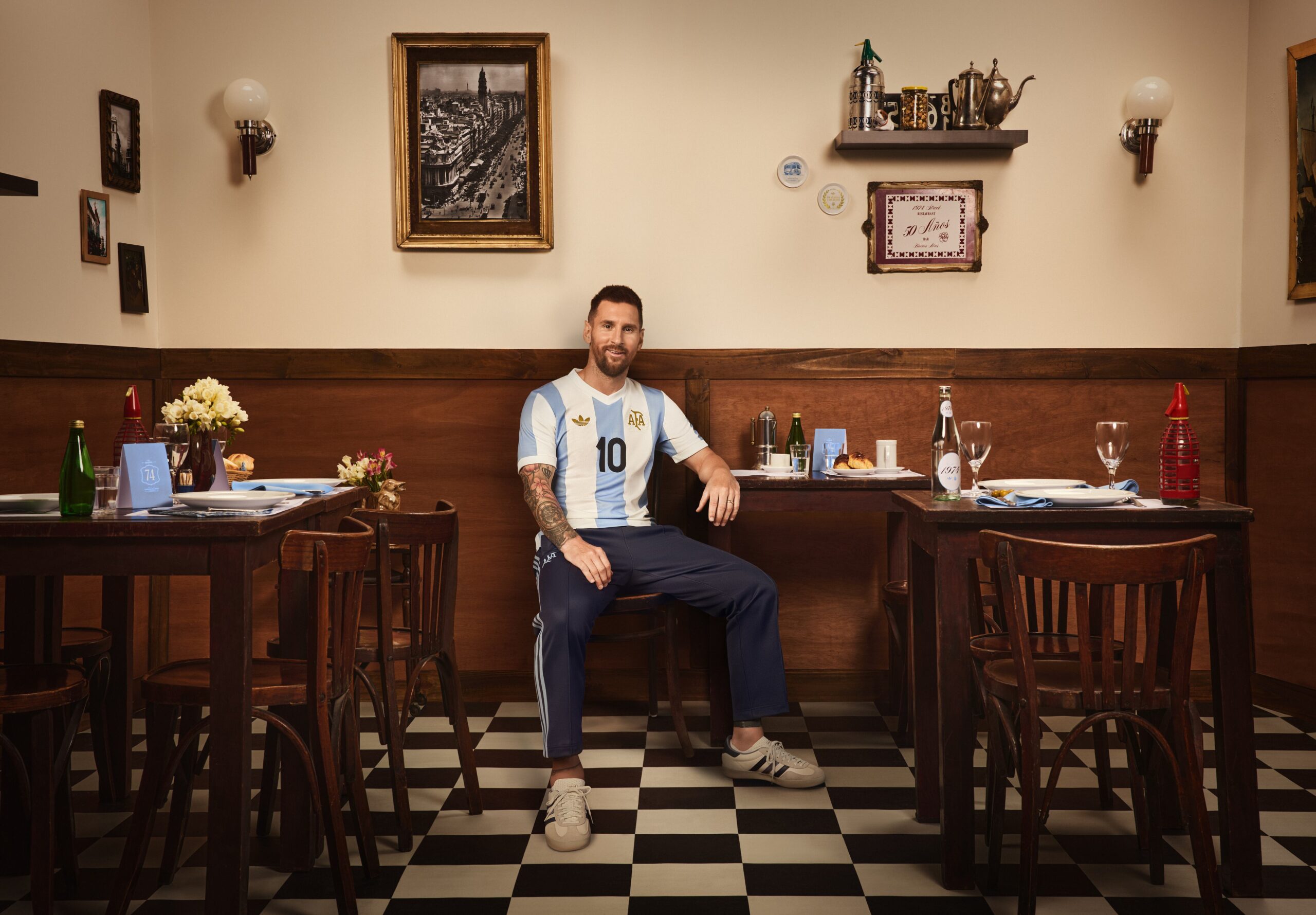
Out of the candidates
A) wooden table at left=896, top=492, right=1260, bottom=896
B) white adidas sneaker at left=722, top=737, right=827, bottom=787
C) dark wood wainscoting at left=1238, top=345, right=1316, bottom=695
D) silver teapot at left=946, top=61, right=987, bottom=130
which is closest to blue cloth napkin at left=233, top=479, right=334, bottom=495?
white adidas sneaker at left=722, top=737, right=827, bottom=787

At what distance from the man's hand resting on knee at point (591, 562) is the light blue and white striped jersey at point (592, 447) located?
360mm

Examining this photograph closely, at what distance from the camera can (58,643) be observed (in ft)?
8.30

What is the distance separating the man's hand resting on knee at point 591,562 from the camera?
2.81 m

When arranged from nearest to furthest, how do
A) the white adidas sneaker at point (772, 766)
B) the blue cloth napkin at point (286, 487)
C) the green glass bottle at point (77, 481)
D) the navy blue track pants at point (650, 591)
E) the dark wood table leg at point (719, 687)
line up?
the green glass bottle at point (77, 481)
the blue cloth napkin at point (286, 487)
the navy blue track pants at point (650, 591)
the white adidas sneaker at point (772, 766)
the dark wood table leg at point (719, 687)

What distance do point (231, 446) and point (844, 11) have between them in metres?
2.79

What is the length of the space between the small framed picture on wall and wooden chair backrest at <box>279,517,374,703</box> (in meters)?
1.89

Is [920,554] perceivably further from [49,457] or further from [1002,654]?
[49,457]

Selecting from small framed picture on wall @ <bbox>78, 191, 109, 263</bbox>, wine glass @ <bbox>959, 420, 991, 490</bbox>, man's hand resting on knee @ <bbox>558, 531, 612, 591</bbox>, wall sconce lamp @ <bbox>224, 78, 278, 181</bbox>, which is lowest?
man's hand resting on knee @ <bbox>558, 531, 612, 591</bbox>

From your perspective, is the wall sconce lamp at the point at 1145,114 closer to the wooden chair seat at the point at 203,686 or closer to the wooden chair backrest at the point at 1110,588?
the wooden chair backrest at the point at 1110,588

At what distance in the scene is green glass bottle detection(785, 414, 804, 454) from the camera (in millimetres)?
3686

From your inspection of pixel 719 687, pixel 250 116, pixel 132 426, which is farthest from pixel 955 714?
pixel 250 116

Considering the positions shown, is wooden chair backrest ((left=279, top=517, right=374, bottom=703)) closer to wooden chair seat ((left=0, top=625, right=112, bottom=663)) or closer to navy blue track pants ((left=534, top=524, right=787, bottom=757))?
navy blue track pants ((left=534, top=524, right=787, bottom=757))

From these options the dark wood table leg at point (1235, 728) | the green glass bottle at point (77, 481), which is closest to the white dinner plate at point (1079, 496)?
the dark wood table leg at point (1235, 728)

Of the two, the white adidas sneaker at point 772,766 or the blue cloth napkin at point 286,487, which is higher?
the blue cloth napkin at point 286,487
